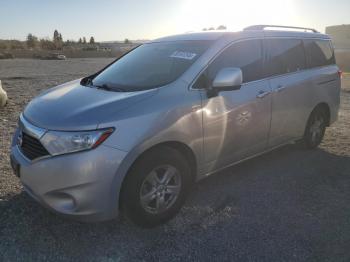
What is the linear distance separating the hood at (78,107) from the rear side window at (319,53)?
2887mm

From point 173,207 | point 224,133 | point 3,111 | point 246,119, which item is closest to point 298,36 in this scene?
point 246,119

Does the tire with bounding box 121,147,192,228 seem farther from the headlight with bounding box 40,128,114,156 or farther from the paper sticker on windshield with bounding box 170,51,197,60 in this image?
the paper sticker on windshield with bounding box 170,51,197,60

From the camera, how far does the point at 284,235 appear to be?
329 centimetres

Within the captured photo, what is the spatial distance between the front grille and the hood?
14 centimetres

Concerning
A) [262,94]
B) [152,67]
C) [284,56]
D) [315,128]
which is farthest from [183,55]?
[315,128]

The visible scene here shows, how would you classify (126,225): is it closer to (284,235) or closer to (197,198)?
(197,198)

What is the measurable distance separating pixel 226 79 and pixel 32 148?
185cm

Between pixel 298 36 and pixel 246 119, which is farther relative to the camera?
pixel 298 36

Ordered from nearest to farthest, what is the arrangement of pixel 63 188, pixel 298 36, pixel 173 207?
pixel 63 188 < pixel 173 207 < pixel 298 36

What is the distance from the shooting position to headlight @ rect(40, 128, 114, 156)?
2850 mm

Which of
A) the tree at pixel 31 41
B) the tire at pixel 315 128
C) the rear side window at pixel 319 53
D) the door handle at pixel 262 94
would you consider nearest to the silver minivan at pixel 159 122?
the door handle at pixel 262 94

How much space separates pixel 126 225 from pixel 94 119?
1.12 meters

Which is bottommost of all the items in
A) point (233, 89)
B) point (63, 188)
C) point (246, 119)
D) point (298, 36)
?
point (63, 188)

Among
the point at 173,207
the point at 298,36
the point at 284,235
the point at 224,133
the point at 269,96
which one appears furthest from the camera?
the point at 298,36
